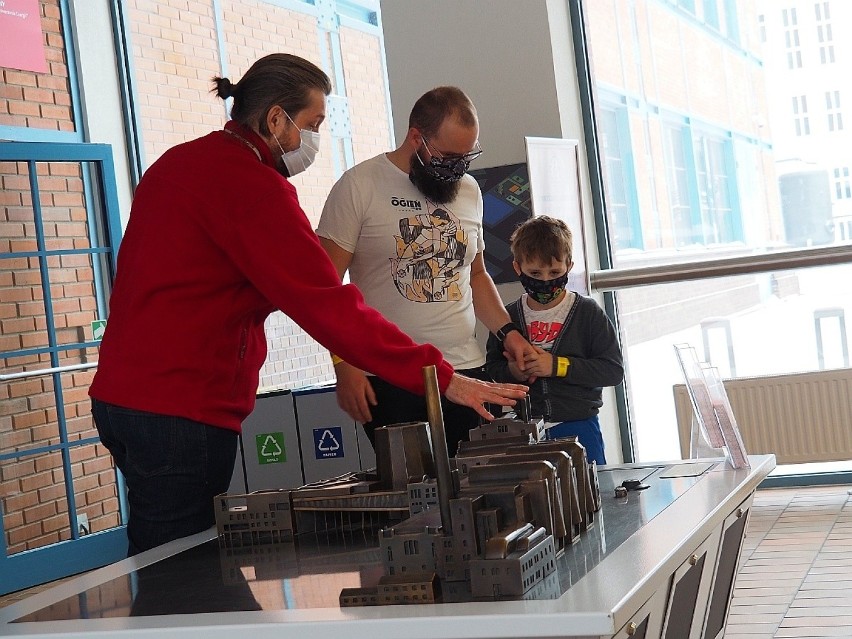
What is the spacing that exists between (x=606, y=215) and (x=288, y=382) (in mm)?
2091

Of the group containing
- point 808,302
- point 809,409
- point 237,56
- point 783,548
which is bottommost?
point 783,548

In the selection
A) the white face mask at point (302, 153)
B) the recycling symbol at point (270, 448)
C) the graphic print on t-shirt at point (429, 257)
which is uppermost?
the white face mask at point (302, 153)

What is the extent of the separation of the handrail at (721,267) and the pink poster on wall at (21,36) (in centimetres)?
266

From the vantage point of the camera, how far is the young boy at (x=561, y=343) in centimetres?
313

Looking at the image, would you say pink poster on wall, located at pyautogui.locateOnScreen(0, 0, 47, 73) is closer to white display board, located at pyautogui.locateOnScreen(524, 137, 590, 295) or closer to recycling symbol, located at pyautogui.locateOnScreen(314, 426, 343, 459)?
recycling symbol, located at pyautogui.locateOnScreen(314, 426, 343, 459)

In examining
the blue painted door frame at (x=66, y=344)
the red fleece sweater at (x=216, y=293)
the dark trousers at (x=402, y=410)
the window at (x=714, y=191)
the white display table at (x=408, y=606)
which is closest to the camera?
the white display table at (x=408, y=606)

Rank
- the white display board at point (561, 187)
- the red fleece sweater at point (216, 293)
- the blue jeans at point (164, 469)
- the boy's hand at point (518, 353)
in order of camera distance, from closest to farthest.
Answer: the red fleece sweater at point (216, 293)
the blue jeans at point (164, 469)
the boy's hand at point (518, 353)
the white display board at point (561, 187)

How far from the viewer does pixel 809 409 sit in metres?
4.90

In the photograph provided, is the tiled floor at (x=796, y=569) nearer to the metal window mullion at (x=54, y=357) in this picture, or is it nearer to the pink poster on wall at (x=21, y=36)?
the metal window mullion at (x=54, y=357)

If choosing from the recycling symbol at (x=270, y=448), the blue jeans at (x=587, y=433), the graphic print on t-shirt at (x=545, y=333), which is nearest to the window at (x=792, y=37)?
the graphic print on t-shirt at (x=545, y=333)

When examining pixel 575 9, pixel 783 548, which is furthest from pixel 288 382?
pixel 783 548

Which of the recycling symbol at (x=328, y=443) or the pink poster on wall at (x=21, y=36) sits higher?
the pink poster on wall at (x=21, y=36)

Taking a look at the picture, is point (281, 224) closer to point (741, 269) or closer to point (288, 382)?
point (741, 269)

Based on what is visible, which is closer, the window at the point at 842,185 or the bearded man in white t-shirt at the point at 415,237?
the bearded man in white t-shirt at the point at 415,237
